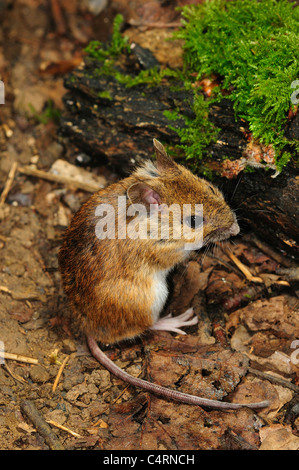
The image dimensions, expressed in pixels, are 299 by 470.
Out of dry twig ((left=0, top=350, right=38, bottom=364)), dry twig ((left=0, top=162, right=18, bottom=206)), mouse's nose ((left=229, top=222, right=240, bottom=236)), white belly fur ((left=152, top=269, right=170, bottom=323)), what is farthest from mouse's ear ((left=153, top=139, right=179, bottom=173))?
dry twig ((left=0, top=162, right=18, bottom=206))

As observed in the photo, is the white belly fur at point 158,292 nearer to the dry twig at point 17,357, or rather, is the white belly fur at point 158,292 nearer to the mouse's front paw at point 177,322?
the mouse's front paw at point 177,322

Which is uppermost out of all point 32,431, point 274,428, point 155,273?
point 155,273

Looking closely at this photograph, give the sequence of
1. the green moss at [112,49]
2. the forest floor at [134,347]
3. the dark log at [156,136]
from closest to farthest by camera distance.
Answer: the forest floor at [134,347] < the dark log at [156,136] < the green moss at [112,49]

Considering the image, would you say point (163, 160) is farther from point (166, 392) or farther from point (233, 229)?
point (166, 392)

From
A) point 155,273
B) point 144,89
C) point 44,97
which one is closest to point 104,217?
point 155,273

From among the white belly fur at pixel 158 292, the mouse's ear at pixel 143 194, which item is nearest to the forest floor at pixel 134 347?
the white belly fur at pixel 158 292

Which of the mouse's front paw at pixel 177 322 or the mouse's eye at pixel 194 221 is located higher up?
the mouse's eye at pixel 194 221

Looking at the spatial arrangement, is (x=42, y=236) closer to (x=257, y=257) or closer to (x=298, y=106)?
(x=257, y=257)
